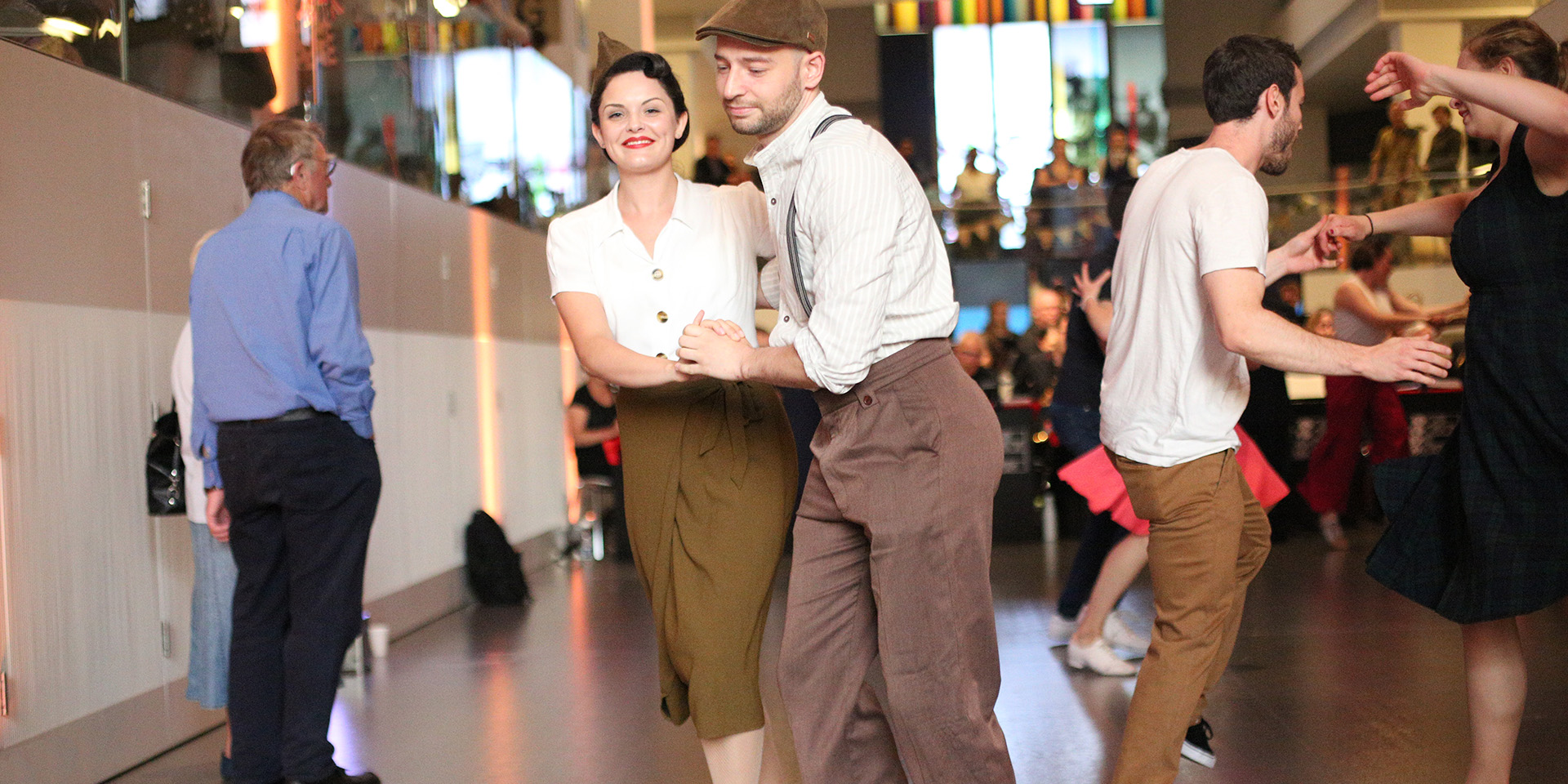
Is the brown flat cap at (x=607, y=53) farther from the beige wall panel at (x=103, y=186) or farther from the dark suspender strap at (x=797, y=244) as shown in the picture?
the beige wall panel at (x=103, y=186)

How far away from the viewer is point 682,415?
2.41 metres

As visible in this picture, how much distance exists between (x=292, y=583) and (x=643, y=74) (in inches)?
66.8

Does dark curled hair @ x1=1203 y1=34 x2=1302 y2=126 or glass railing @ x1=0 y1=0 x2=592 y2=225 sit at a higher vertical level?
glass railing @ x1=0 y1=0 x2=592 y2=225

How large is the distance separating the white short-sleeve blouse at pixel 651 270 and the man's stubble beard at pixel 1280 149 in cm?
108

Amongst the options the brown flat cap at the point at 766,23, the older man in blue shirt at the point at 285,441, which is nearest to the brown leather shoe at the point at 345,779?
the older man in blue shirt at the point at 285,441

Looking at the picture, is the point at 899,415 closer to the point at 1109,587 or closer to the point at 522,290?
the point at 1109,587

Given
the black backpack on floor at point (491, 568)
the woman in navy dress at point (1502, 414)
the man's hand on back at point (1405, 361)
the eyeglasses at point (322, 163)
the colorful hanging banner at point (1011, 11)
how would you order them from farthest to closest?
the colorful hanging banner at point (1011, 11) → the black backpack on floor at point (491, 568) → the eyeglasses at point (322, 163) → the woman in navy dress at point (1502, 414) → the man's hand on back at point (1405, 361)

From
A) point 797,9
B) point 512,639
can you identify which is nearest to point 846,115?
point 797,9

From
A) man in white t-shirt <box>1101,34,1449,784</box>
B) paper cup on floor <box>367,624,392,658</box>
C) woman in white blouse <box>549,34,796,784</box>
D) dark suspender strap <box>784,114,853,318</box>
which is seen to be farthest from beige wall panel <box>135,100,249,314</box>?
man in white t-shirt <box>1101,34,1449,784</box>

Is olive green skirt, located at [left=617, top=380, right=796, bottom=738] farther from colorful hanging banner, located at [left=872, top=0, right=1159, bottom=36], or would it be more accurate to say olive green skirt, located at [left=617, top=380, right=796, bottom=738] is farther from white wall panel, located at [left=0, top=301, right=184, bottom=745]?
colorful hanging banner, located at [left=872, top=0, right=1159, bottom=36]

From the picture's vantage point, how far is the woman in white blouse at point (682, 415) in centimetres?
241

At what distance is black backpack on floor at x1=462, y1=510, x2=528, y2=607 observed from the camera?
21.1 feet

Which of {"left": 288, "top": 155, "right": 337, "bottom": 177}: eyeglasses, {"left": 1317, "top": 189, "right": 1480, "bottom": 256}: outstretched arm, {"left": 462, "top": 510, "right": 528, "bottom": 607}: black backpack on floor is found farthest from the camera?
{"left": 462, "top": 510, "right": 528, "bottom": 607}: black backpack on floor

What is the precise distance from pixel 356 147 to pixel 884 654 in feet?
14.0
